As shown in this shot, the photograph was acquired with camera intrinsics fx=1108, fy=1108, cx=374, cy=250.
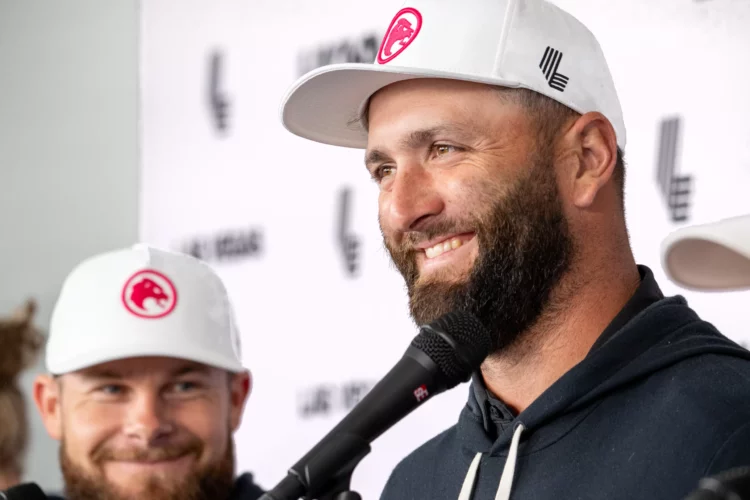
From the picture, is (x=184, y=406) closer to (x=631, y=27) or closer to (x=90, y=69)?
(x=631, y=27)

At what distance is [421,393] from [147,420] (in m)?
0.89

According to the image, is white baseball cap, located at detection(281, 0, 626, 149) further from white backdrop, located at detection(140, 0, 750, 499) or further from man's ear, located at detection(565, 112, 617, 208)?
white backdrop, located at detection(140, 0, 750, 499)

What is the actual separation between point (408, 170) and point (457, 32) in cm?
18

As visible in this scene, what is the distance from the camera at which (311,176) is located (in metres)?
2.52

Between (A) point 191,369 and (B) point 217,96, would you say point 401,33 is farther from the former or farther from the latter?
(B) point 217,96

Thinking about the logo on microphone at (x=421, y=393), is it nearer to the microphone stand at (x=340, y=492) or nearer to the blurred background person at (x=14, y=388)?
the microphone stand at (x=340, y=492)

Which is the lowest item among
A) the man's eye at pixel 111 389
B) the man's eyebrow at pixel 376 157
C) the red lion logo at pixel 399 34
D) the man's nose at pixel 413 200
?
the man's eye at pixel 111 389

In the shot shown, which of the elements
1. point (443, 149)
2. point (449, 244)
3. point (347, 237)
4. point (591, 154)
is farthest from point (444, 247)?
point (347, 237)

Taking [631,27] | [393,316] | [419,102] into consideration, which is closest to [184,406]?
[393,316]

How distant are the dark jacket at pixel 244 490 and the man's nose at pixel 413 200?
2.49ft

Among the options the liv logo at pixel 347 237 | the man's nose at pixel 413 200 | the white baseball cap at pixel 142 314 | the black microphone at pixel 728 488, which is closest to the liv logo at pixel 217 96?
the liv logo at pixel 347 237

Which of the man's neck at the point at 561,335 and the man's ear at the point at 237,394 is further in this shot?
the man's ear at the point at 237,394

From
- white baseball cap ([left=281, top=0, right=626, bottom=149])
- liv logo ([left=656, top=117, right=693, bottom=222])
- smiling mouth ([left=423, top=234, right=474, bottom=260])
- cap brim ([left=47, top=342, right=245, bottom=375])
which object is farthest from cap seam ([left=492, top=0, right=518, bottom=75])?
cap brim ([left=47, top=342, right=245, bottom=375])

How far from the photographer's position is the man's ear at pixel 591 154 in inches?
55.4
